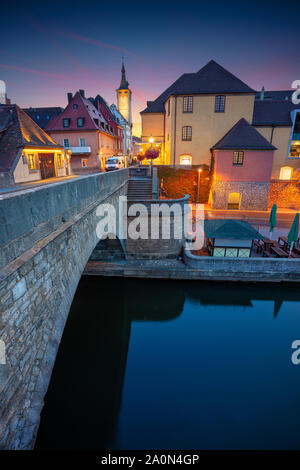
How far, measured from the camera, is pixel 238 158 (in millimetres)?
23578

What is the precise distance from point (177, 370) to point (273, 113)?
29.9 metres

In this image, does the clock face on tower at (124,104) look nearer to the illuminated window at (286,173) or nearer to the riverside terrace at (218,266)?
the illuminated window at (286,173)

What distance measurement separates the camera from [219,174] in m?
24.0

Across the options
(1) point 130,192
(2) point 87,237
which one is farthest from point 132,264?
(2) point 87,237

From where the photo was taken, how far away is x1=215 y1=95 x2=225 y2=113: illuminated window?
25.7 meters

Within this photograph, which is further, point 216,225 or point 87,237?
point 216,225

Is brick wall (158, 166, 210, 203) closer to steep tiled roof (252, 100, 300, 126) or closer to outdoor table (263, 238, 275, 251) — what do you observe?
steep tiled roof (252, 100, 300, 126)

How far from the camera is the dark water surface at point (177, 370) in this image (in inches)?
263

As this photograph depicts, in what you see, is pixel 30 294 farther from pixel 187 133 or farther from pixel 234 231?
pixel 187 133

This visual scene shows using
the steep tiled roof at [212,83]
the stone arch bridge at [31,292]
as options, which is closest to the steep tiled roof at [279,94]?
the steep tiled roof at [212,83]

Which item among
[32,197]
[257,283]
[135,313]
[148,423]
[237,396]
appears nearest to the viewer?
[32,197]

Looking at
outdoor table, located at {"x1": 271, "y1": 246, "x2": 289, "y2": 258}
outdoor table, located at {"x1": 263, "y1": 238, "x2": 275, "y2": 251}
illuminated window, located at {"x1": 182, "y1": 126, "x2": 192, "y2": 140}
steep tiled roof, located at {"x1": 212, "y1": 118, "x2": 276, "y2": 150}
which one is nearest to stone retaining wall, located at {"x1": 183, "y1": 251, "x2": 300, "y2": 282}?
outdoor table, located at {"x1": 271, "y1": 246, "x2": 289, "y2": 258}

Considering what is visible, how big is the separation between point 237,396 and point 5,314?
8.23m

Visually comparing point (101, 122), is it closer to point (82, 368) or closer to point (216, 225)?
point (216, 225)
